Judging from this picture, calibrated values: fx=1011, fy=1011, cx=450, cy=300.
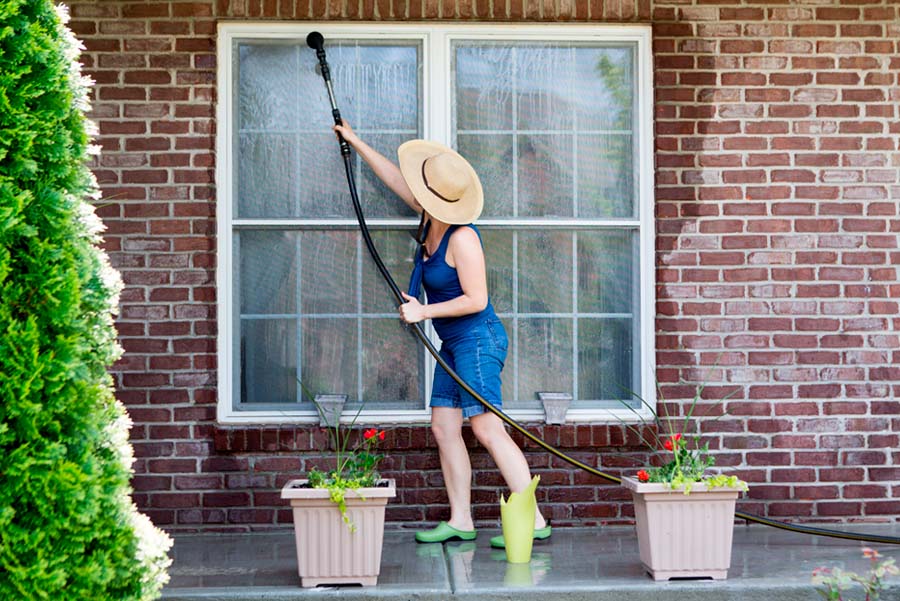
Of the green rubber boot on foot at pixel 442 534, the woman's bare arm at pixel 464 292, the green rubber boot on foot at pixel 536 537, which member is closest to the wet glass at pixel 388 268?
the woman's bare arm at pixel 464 292

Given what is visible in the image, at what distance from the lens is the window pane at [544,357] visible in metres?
4.96

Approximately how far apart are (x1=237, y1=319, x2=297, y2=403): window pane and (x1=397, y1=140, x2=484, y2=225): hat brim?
0.98m

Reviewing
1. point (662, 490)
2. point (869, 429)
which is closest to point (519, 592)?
point (662, 490)

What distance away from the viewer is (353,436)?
482cm

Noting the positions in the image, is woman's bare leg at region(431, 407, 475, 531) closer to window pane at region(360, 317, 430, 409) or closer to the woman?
the woman

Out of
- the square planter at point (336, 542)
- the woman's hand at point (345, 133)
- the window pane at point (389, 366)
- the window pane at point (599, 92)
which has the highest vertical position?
the window pane at point (599, 92)

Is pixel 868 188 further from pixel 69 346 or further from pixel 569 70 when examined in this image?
pixel 69 346

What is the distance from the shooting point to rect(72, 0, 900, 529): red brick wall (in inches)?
190

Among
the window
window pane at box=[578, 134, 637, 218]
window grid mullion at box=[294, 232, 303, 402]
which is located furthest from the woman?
window pane at box=[578, 134, 637, 218]

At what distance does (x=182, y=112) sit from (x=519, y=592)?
271 cm

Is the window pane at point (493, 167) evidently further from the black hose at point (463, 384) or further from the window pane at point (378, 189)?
the black hose at point (463, 384)

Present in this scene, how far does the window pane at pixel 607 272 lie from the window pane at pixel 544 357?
0.55 ft

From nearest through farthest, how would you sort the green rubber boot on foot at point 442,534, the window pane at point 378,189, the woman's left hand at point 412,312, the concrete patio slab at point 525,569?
the concrete patio slab at point 525,569 → the woman's left hand at point 412,312 → the green rubber boot on foot at point 442,534 → the window pane at point 378,189

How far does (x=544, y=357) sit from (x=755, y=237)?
1173 mm
